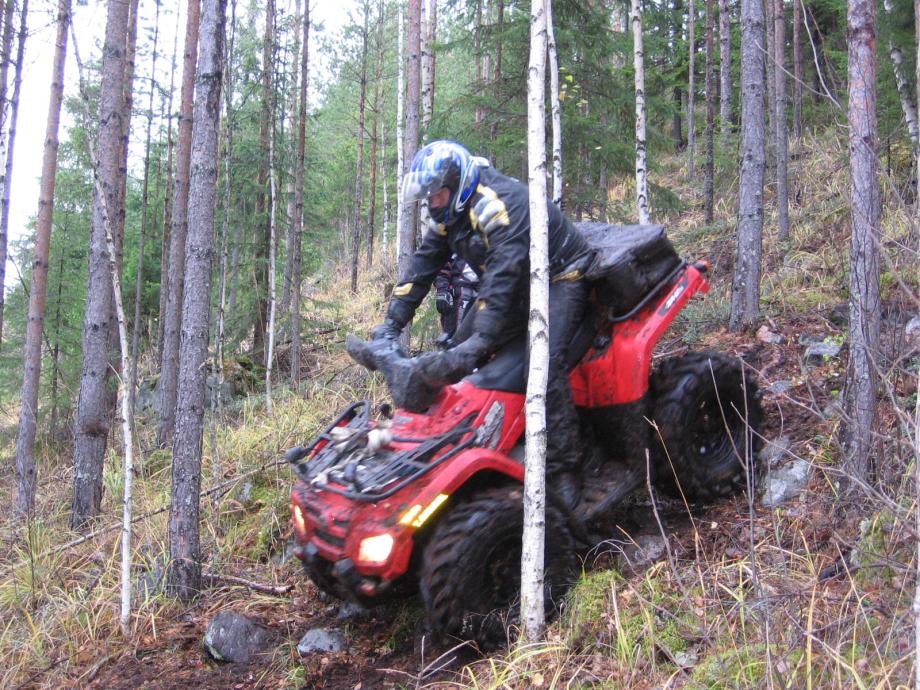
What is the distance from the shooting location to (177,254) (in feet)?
33.0

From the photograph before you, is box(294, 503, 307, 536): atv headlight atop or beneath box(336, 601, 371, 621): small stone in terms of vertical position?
atop

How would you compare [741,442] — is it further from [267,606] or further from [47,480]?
[47,480]

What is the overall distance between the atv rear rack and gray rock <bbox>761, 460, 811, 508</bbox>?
6.97ft

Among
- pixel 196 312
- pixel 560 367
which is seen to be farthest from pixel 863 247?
pixel 196 312

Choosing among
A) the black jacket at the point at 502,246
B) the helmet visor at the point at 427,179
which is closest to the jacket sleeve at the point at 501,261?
the black jacket at the point at 502,246

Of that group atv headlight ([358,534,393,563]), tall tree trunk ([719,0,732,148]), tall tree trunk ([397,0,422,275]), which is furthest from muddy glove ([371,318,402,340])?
tall tree trunk ([719,0,732,148])

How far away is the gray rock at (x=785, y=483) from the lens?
15.1 feet

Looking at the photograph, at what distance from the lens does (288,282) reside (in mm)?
14586

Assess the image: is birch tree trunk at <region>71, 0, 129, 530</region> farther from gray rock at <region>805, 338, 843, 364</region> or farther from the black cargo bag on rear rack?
gray rock at <region>805, 338, 843, 364</region>

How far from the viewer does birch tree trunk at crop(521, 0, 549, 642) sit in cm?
338

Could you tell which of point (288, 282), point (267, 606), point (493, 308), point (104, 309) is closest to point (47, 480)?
point (104, 309)

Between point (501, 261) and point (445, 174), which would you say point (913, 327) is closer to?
point (501, 261)

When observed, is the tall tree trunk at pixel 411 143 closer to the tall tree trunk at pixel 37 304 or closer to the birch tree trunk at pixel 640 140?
the birch tree trunk at pixel 640 140

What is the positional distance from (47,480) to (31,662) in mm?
6547
